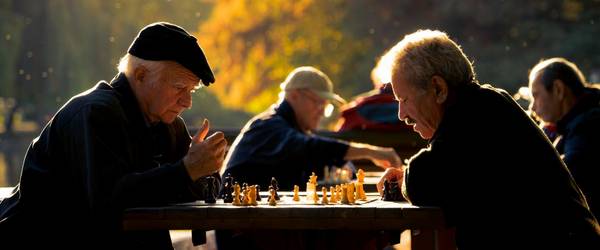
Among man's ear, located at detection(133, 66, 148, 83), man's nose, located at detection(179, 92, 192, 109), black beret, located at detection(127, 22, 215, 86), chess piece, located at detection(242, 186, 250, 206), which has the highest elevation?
black beret, located at detection(127, 22, 215, 86)

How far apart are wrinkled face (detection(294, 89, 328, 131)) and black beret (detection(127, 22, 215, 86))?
3.21 meters

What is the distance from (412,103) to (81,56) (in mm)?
28457

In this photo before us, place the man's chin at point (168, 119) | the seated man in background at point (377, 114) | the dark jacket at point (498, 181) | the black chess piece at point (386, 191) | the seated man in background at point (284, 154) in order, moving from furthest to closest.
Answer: the seated man in background at point (377, 114)
the seated man in background at point (284, 154)
the man's chin at point (168, 119)
the black chess piece at point (386, 191)
the dark jacket at point (498, 181)

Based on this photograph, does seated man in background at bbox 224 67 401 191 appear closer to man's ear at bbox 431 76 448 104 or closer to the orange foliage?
man's ear at bbox 431 76 448 104

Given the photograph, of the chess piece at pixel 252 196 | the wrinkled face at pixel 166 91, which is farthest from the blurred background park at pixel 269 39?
the chess piece at pixel 252 196

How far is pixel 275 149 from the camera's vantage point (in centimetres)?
695

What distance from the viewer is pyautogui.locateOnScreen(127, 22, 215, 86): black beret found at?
426 centimetres

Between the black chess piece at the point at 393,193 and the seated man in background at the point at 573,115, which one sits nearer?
the black chess piece at the point at 393,193

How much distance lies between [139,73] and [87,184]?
1.85 feet

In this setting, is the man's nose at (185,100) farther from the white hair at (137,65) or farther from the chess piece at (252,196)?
the chess piece at (252,196)

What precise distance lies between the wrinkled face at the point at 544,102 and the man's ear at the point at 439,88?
2.74m

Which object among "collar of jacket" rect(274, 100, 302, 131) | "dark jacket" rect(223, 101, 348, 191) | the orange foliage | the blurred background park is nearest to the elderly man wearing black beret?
"dark jacket" rect(223, 101, 348, 191)

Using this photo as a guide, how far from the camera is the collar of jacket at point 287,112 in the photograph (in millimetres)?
7336

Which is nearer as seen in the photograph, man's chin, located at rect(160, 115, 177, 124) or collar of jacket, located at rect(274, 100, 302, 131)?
man's chin, located at rect(160, 115, 177, 124)
